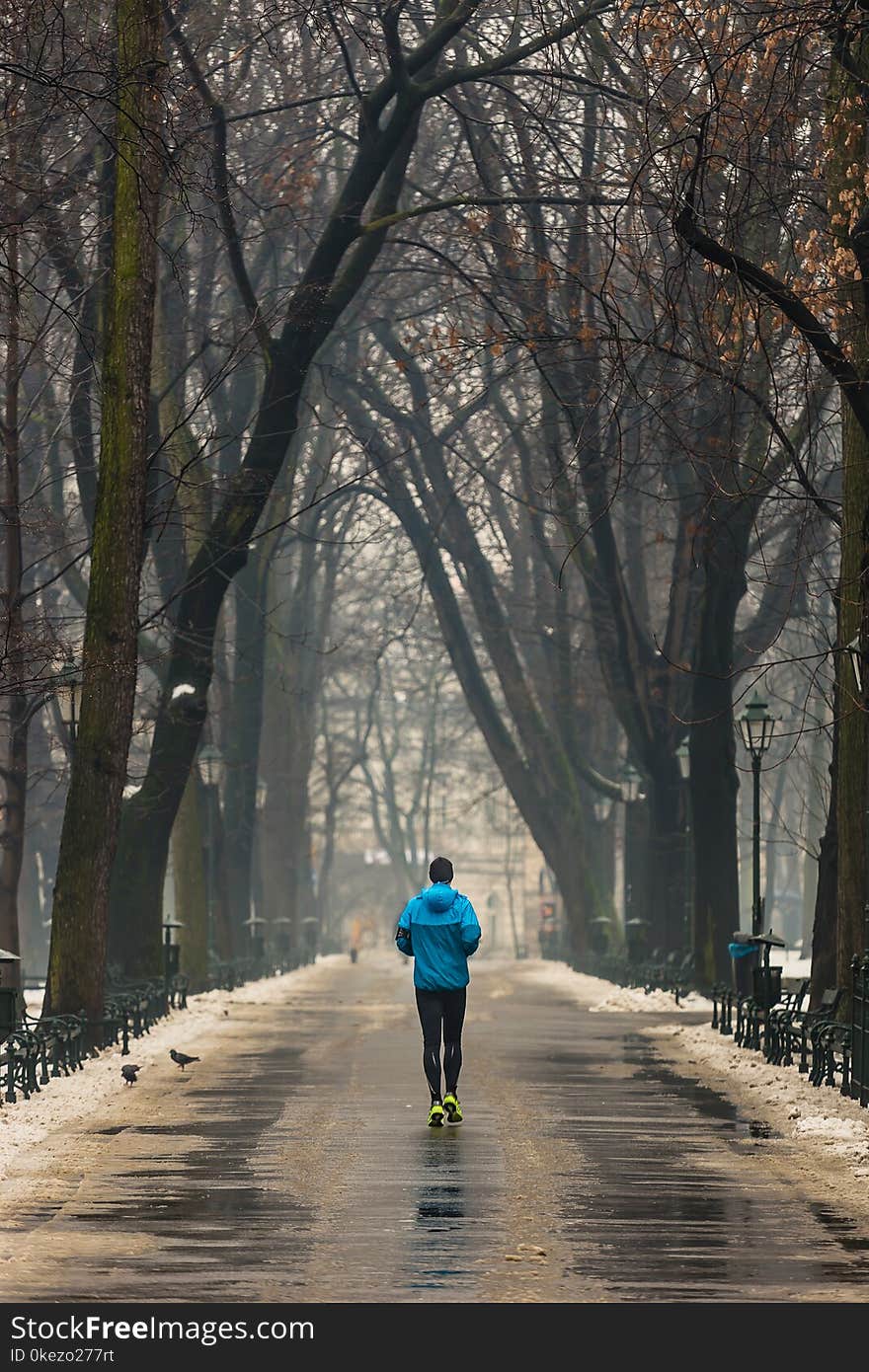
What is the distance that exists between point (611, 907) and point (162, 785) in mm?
26568

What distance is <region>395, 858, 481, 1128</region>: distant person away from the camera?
16156mm

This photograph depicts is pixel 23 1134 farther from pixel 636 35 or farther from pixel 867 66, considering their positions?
pixel 867 66

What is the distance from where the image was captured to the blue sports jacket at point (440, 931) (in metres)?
16.2

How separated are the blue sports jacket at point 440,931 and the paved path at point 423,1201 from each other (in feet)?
3.46

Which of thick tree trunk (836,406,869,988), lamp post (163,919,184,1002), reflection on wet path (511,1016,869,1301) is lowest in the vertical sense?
reflection on wet path (511,1016,869,1301)

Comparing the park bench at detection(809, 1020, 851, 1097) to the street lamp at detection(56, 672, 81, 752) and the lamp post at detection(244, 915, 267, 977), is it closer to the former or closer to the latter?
the street lamp at detection(56, 672, 81, 752)

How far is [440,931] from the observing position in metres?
16.2

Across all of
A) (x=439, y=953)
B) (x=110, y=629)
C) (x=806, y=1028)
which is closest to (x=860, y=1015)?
(x=439, y=953)

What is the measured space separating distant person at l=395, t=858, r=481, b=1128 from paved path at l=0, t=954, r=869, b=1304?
0.42 meters

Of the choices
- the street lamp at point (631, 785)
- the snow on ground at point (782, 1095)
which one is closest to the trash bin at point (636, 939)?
the street lamp at point (631, 785)

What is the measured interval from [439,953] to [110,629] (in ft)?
24.3

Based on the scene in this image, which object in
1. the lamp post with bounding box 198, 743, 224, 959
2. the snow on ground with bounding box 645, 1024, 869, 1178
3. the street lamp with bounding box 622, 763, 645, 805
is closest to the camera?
the snow on ground with bounding box 645, 1024, 869, 1178

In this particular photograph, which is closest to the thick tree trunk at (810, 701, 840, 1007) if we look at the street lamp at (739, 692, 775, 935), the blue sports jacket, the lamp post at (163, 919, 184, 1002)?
the street lamp at (739, 692, 775, 935)
